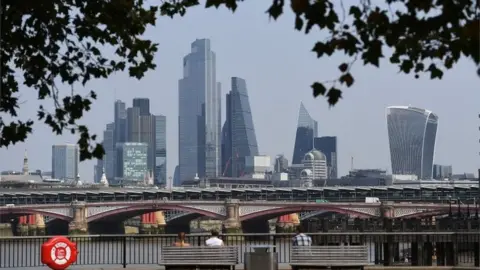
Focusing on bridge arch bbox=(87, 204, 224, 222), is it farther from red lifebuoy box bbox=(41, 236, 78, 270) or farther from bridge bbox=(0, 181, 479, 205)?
red lifebuoy box bbox=(41, 236, 78, 270)

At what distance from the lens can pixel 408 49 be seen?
8.42 m

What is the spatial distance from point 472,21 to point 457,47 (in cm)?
73

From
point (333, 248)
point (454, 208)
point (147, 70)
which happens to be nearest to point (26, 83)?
point (147, 70)

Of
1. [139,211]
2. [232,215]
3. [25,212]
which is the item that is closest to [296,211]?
[232,215]

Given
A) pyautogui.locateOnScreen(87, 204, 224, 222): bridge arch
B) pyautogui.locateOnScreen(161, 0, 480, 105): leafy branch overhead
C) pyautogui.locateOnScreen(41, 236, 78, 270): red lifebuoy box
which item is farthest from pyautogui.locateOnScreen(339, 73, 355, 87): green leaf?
pyautogui.locateOnScreen(87, 204, 224, 222): bridge arch

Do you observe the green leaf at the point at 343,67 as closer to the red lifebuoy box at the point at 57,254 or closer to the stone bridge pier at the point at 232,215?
the red lifebuoy box at the point at 57,254

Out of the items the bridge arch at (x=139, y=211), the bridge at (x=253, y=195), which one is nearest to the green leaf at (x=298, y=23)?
the bridge arch at (x=139, y=211)

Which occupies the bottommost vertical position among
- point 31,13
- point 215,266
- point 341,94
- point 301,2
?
point 215,266

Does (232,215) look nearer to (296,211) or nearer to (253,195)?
(296,211)

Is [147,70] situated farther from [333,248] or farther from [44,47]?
[333,248]

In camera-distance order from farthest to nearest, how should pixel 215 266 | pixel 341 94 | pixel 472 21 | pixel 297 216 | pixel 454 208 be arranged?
pixel 297 216
pixel 454 208
pixel 215 266
pixel 341 94
pixel 472 21

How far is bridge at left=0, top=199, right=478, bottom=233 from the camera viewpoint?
91938 mm

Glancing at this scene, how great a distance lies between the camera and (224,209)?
102 metres

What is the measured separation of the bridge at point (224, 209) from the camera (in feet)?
302
